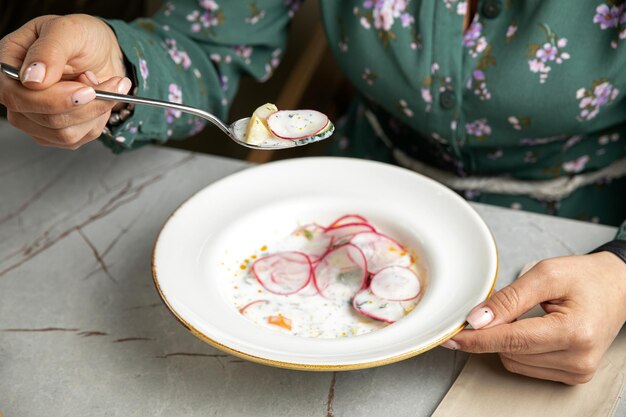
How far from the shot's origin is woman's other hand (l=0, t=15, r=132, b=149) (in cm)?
65

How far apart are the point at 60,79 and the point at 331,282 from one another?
1.16ft

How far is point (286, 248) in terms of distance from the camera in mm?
A: 846

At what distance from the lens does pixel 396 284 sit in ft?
2.45

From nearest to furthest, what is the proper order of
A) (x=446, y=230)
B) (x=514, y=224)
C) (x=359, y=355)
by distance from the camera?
1. (x=359, y=355)
2. (x=446, y=230)
3. (x=514, y=224)

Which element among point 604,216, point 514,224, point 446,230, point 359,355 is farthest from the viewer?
point 604,216

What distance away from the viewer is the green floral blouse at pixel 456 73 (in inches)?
35.8

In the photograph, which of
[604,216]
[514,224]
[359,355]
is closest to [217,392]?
[359,355]

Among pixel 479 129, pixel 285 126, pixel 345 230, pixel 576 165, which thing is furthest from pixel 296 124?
pixel 576 165

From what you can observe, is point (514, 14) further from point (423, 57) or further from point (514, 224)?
point (514, 224)

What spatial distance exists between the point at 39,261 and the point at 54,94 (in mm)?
296

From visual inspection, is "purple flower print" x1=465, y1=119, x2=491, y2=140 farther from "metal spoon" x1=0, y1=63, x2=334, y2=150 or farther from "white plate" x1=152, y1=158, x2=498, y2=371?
"metal spoon" x1=0, y1=63, x2=334, y2=150

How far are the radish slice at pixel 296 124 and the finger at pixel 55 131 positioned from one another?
19 centimetres

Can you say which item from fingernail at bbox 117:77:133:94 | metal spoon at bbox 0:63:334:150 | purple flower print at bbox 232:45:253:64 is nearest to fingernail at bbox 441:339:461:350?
metal spoon at bbox 0:63:334:150

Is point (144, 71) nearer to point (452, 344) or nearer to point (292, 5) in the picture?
point (292, 5)
